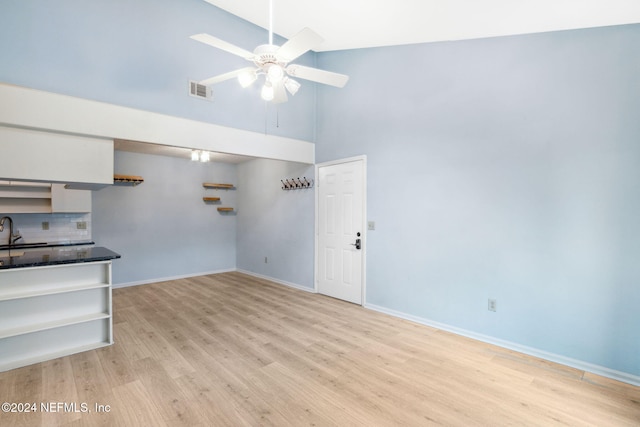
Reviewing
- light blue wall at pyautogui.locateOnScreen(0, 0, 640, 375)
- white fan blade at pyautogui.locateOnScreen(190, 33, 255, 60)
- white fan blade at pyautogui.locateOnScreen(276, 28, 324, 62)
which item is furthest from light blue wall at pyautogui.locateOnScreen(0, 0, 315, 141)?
white fan blade at pyautogui.locateOnScreen(276, 28, 324, 62)

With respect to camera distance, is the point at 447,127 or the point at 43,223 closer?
the point at 447,127

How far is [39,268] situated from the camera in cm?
294

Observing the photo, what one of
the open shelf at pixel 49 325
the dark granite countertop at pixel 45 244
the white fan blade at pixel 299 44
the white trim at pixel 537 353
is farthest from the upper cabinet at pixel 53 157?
the white trim at pixel 537 353

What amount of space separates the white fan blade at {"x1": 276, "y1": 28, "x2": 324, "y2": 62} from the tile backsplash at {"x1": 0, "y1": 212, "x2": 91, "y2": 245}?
4.93 m

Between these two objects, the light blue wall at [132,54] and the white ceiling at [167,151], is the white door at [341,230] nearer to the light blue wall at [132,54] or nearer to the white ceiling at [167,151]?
the light blue wall at [132,54]

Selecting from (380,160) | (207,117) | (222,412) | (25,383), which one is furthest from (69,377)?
(380,160)

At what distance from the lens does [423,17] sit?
127 inches

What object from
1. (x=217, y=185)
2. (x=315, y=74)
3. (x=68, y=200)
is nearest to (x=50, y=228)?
(x=68, y=200)

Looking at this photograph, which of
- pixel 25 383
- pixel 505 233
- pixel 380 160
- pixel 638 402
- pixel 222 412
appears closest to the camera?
pixel 222 412

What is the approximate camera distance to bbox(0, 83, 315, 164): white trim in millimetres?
2758

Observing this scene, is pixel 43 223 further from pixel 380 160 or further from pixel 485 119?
pixel 485 119

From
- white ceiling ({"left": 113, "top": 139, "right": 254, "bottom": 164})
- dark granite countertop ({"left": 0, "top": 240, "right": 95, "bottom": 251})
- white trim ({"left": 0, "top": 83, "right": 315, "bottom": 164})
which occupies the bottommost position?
dark granite countertop ({"left": 0, "top": 240, "right": 95, "bottom": 251})

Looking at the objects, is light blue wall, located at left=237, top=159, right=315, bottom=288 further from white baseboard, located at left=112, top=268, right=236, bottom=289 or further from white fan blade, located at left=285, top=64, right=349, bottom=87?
white fan blade, located at left=285, top=64, right=349, bottom=87

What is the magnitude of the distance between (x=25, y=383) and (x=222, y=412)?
1.80 m
